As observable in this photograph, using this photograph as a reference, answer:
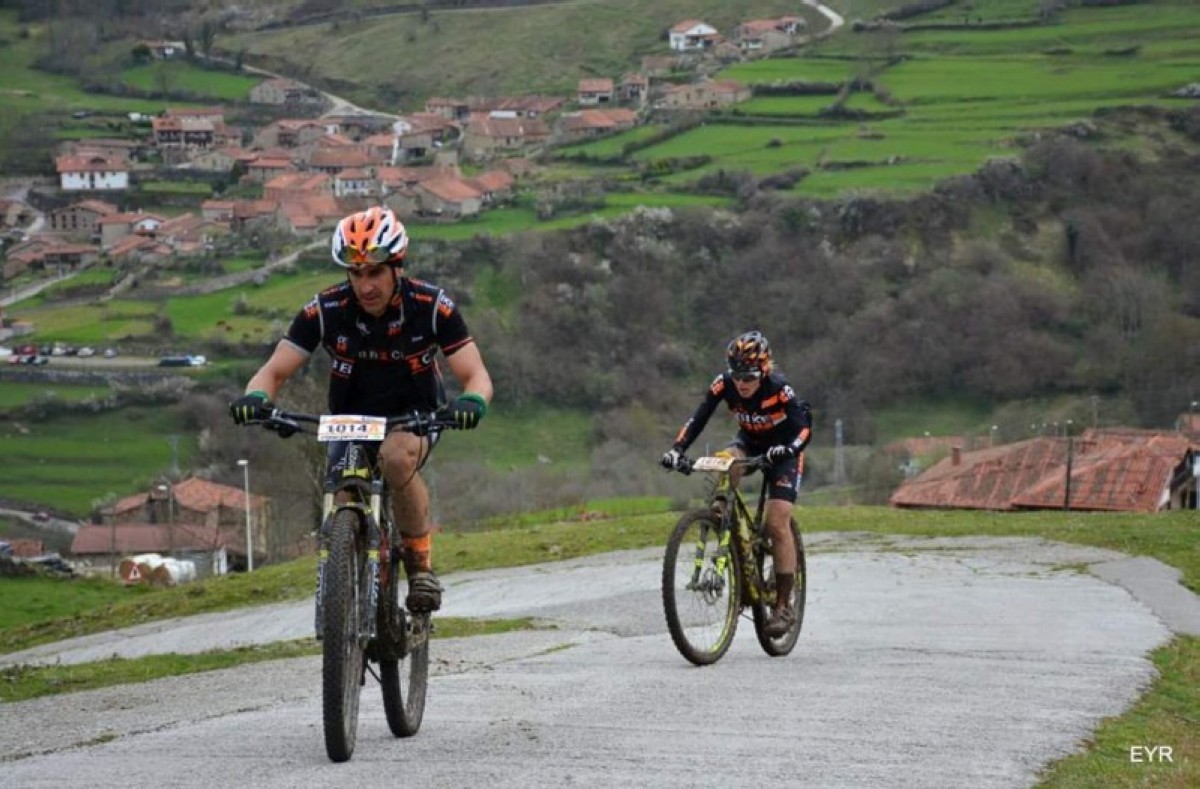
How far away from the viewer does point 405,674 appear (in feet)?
29.7

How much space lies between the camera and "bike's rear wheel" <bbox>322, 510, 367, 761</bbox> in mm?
7816

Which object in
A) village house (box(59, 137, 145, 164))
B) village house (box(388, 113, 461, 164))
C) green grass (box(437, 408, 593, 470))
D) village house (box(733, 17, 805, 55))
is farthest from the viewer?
village house (box(733, 17, 805, 55))

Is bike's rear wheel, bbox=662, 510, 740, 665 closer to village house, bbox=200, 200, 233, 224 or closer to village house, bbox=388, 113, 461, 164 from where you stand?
village house, bbox=200, 200, 233, 224

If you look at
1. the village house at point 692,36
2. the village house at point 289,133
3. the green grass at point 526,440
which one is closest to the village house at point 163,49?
the village house at point 289,133

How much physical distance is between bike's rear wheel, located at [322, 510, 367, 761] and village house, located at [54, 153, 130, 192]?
106168mm

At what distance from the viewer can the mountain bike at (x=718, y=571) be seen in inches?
447

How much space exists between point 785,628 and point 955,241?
2602 inches

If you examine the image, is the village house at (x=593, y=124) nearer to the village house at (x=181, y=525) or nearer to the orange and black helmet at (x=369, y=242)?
the village house at (x=181, y=525)

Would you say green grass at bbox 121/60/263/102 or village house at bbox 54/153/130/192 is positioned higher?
green grass at bbox 121/60/263/102

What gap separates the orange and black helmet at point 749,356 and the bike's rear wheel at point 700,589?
0.93 meters

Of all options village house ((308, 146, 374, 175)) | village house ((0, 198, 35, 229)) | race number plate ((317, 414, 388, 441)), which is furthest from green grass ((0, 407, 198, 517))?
race number plate ((317, 414, 388, 441))

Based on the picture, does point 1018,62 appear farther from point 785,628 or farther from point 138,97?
point 785,628

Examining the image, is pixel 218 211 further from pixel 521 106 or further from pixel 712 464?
pixel 712 464

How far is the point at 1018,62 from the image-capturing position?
96.2m
